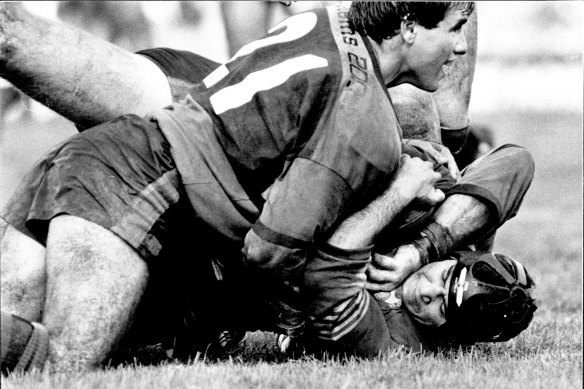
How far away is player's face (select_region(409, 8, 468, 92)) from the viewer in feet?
15.1

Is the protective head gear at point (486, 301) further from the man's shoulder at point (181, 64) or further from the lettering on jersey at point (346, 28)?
the man's shoulder at point (181, 64)

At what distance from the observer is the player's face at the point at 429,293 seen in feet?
15.7

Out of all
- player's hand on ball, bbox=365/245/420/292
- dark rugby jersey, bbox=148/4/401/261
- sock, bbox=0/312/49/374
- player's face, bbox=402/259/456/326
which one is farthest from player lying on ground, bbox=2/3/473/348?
player's face, bbox=402/259/456/326

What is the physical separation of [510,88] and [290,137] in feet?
63.5

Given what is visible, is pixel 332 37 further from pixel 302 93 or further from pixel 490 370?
pixel 490 370

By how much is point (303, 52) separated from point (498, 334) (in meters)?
1.57

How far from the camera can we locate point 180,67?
5148mm

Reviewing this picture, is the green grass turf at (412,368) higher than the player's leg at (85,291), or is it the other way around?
the player's leg at (85,291)

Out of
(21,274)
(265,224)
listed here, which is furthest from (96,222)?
(265,224)

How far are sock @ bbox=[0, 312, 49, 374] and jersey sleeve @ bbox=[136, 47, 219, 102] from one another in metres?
1.48

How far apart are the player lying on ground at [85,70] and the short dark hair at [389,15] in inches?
38.5

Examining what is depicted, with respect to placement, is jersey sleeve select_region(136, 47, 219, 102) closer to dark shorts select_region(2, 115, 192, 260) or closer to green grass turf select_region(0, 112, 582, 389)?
dark shorts select_region(2, 115, 192, 260)

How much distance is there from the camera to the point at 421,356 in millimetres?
4598

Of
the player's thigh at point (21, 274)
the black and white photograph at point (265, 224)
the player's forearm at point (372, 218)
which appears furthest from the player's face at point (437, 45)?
the player's thigh at point (21, 274)
